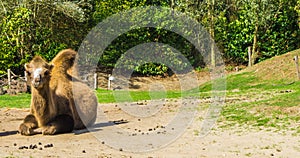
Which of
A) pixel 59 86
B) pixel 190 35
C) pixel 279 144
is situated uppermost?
pixel 190 35

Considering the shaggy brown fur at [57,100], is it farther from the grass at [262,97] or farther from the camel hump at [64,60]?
the grass at [262,97]

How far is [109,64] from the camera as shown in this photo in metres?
40.8

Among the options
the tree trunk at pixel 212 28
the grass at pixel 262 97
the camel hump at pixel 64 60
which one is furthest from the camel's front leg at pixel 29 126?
the tree trunk at pixel 212 28

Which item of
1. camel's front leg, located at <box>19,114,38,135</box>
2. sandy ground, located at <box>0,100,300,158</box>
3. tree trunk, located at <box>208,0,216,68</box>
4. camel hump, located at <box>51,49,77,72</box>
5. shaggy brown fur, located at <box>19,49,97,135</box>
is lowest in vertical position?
sandy ground, located at <box>0,100,300,158</box>

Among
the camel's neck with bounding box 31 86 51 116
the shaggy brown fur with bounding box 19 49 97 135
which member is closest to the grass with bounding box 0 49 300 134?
the shaggy brown fur with bounding box 19 49 97 135

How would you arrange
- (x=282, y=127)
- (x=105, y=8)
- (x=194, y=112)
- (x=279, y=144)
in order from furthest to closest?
1. (x=105, y=8)
2. (x=194, y=112)
3. (x=282, y=127)
4. (x=279, y=144)

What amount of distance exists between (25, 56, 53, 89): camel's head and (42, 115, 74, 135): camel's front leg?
37.9 inches

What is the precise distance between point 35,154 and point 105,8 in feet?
106

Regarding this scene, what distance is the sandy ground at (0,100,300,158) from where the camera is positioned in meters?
9.35

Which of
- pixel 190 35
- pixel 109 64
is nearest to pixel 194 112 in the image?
pixel 109 64

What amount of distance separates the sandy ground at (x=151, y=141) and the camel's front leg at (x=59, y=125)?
0.15 m

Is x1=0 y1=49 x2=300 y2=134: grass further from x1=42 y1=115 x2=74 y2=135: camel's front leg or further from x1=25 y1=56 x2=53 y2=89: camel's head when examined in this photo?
x1=25 y1=56 x2=53 y2=89: camel's head

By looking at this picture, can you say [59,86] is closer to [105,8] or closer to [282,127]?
[282,127]

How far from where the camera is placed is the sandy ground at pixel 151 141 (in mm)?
9352
